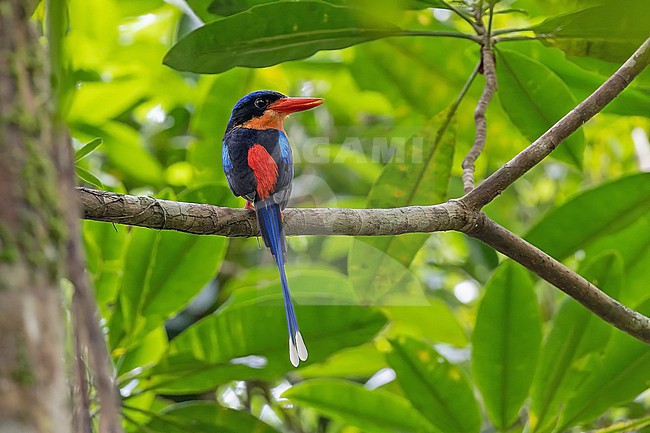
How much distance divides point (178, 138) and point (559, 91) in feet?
5.54

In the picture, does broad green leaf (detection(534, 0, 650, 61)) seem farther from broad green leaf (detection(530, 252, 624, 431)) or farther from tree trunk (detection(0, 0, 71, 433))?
tree trunk (detection(0, 0, 71, 433))

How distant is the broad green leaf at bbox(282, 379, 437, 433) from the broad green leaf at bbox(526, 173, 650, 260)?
0.68 meters

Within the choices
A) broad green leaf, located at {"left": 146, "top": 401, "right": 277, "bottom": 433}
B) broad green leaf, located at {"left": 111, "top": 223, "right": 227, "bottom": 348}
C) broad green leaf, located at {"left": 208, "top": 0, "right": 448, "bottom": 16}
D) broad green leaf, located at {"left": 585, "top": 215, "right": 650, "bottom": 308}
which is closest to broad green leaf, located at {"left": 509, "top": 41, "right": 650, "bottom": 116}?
broad green leaf, located at {"left": 585, "top": 215, "right": 650, "bottom": 308}

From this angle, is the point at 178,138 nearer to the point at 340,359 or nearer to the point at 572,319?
the point at 340,359

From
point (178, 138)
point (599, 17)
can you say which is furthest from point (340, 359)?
point (599, 17)

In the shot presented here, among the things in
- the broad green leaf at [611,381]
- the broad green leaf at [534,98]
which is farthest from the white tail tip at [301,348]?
the broad green leaf at [534,98]

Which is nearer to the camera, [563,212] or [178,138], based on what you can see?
[563,212]

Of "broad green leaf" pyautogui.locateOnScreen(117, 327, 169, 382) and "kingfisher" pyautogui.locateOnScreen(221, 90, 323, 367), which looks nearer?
"kingfisher" pyautogui.locateOnScreen(221, 90, 323, 367)

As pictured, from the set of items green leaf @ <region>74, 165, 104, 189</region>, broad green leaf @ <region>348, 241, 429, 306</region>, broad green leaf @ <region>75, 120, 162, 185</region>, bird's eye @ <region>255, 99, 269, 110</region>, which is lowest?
broad green leaf @ <region>348, 241, 429, 306</region>

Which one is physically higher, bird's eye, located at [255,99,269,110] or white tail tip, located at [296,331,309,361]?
bird's eye, located at [255,99,269,110]

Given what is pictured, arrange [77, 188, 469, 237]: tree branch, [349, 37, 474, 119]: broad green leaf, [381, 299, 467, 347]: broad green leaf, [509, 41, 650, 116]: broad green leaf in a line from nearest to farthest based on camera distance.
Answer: [77, 188, 469, 237]: tree branch < [509, 41, 650, 116]: broad green leaf < [381, 299, 467, 347]: broad green leaf < [349, 37, 474, 119]: broad green leaf

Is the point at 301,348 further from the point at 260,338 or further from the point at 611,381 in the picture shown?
the point at 611,381

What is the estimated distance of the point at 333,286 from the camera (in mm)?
2570

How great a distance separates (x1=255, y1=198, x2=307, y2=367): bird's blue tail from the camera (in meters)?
2.17
